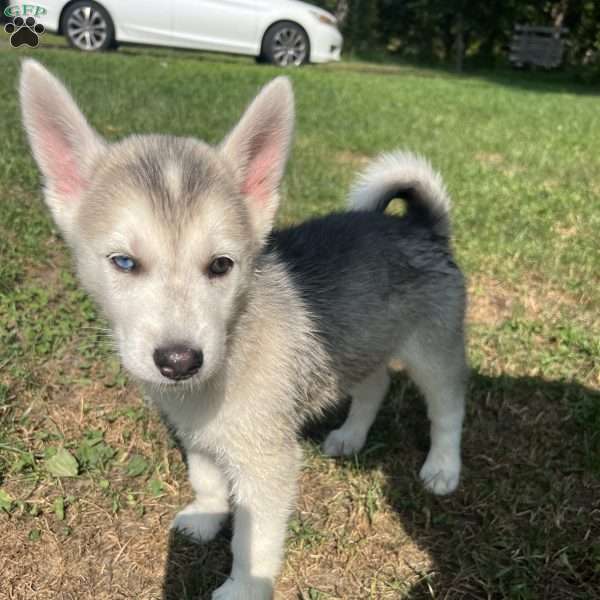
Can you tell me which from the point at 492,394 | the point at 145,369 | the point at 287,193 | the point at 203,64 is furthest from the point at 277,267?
the point at 203,64

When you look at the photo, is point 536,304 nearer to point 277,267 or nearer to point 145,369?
point 277,267

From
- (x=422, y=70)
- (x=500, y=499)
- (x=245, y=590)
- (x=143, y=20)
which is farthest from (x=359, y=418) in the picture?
(x=422, y=70)

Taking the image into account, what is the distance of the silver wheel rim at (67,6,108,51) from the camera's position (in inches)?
571

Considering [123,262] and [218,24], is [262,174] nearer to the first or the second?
[123,262]

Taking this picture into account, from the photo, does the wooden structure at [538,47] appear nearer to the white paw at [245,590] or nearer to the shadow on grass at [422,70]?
the shadow on grass at [422,70]

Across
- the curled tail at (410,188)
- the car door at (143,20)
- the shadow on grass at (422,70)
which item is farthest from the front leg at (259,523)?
the car door at (143,20)

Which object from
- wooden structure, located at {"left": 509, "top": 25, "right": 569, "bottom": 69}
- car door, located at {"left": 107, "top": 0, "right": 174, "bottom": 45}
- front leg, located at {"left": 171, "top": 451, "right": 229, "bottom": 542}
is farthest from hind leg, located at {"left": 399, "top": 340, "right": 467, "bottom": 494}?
wooden structure, located at {"left": 509, "top": 25, "right": 569, "bottom": 69}

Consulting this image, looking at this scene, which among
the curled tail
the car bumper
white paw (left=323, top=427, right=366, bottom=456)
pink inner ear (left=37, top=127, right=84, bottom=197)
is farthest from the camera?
the car bumper

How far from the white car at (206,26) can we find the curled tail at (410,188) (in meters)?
13.1

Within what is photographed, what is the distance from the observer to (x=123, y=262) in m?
2.26

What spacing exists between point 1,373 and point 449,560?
8.65 ft

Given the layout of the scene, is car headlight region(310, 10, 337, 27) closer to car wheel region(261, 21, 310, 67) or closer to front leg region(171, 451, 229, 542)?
car wheel region(261, 21, 310, 67)

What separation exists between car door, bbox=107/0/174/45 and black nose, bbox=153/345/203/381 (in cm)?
1461

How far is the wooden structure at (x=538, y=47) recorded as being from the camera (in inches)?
1175
